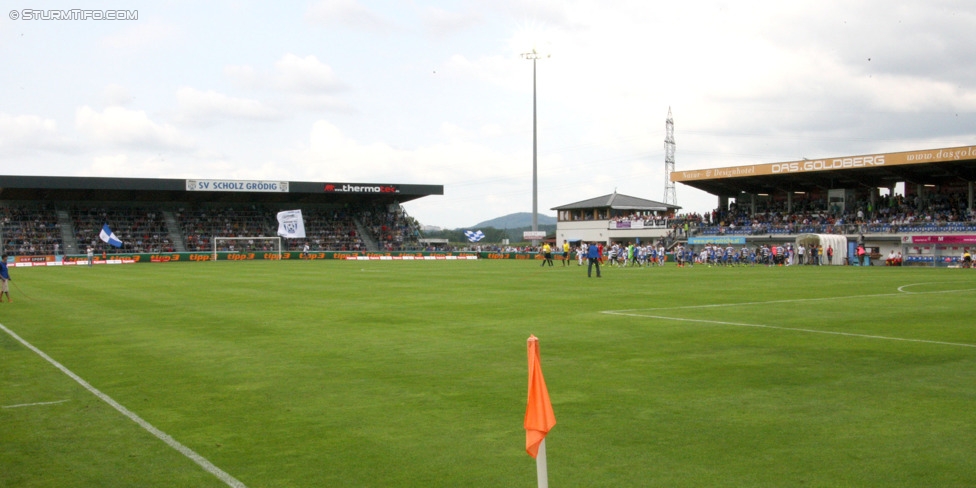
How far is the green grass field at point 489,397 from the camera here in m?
6.96

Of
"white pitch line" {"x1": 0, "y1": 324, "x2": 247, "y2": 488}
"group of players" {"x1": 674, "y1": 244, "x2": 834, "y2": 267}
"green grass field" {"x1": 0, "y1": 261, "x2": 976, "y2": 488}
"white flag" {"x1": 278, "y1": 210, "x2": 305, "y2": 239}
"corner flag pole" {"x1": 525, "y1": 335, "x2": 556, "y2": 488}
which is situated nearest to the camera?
"corner flag pole" {"x1": 525, "y1": 335, "x2": 556, "y2": 488}

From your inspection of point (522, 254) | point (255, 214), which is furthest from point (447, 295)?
point (255, 214)

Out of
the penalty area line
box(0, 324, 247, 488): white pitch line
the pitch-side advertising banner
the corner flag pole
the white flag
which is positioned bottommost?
box(0, 324, 247, 488): white pitch line

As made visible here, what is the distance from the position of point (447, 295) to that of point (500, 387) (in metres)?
16.1

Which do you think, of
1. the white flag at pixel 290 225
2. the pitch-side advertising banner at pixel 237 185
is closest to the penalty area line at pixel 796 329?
the white flag at pixel 290 225

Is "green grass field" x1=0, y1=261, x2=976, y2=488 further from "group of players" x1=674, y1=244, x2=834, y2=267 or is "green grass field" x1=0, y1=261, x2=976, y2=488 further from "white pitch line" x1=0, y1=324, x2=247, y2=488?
"group of players" x1=674, y1=244, x2=834, y2=267

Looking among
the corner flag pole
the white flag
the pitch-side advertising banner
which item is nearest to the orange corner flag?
the corner flag pole

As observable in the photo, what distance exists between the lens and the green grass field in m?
6.96

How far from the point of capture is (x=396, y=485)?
21.4 feet

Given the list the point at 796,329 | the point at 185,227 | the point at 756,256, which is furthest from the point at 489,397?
the point at 185,227

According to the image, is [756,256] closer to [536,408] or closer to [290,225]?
[290,225]

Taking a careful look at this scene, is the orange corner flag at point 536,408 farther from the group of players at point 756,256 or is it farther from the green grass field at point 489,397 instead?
the group of players at point 756,256

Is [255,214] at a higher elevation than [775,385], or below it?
higher

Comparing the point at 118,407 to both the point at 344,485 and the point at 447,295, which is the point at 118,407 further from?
the point at 447,295
